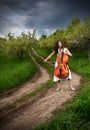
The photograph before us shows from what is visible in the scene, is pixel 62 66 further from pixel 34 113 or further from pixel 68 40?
pixel 68 40

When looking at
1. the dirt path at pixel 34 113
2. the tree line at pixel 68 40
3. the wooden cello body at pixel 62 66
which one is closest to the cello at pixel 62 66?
the wooden cello body at pixel 62 66

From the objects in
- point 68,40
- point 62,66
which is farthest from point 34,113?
point 68,40

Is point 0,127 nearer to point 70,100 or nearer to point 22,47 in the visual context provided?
point 70,100

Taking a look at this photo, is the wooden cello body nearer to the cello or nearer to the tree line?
the cello

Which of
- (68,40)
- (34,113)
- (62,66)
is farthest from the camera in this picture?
(68,40)

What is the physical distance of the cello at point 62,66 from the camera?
1520 cm

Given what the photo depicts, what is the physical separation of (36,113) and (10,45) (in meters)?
50.9

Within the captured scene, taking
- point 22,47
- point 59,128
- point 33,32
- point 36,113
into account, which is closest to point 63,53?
point 36,113

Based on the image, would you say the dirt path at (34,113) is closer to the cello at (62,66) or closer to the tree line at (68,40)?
the cello at (62,66)

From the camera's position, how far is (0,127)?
38.2 ft

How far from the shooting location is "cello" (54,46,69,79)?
15.2 m

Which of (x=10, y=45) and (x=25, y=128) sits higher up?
(x=10, y=45)

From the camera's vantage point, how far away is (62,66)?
15.3 meters

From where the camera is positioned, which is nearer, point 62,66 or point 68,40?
point 62,66
